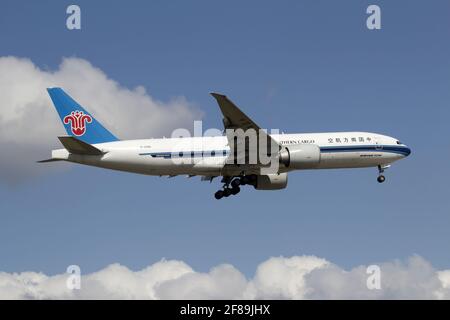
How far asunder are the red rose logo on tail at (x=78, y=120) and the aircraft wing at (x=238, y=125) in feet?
38.9

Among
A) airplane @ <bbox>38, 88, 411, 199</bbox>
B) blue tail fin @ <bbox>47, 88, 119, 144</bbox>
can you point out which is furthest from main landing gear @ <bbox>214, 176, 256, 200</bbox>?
blue tail fin @ <bbox>47, 88, 119, 144</bbox>

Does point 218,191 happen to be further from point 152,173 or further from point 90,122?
point 90,122

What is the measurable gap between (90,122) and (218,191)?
11502mm

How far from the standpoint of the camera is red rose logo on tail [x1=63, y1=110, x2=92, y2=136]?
57.0m

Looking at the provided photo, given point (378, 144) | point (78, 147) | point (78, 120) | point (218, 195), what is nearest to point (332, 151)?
point (378, 144)

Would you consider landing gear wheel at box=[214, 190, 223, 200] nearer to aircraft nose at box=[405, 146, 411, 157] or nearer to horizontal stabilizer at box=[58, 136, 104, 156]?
horizontal stabilizer at box=[58, 136, 104, 156]

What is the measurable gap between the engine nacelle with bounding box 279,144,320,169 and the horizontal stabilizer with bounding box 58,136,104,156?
13.8 m

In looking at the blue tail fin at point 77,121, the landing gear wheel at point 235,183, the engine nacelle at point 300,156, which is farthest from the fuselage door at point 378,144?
the blue tail fin at point 77,121

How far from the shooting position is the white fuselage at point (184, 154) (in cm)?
5428

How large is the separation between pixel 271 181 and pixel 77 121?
53.2ft

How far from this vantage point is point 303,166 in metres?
54.5

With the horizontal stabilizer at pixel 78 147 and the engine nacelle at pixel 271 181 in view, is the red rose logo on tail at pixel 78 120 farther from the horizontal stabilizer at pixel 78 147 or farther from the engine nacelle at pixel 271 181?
the engine nacelle at pixel 271 181

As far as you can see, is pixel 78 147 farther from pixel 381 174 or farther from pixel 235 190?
pixel 381 174
